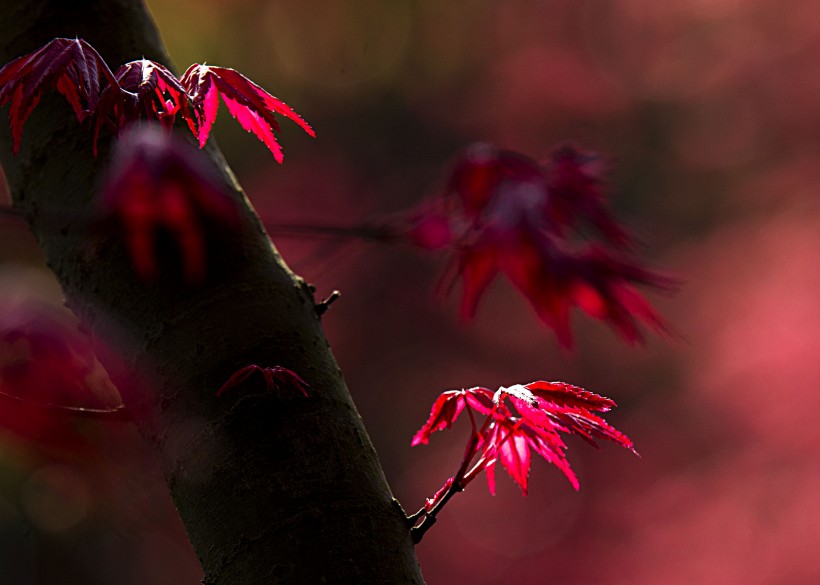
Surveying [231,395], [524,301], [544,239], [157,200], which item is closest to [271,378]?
[231,395]

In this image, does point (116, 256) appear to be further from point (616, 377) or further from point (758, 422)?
point (616, 377)

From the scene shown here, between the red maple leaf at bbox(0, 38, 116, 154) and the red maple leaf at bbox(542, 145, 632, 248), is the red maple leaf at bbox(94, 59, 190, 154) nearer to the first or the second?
the red maple leaf at bbox(0, 38, 116, 154)

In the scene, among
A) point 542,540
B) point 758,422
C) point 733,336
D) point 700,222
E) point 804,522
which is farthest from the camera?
point 700,222

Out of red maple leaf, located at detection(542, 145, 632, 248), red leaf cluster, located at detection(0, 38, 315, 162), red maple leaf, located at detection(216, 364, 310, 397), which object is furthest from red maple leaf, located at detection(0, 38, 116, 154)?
red maple leaf, located at detection(542, 145, 632, 248)

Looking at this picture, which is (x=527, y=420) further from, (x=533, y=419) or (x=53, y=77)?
(x=53, y=77)

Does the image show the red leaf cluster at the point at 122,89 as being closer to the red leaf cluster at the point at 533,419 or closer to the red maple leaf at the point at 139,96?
the red maple leaf at the point at 139,96

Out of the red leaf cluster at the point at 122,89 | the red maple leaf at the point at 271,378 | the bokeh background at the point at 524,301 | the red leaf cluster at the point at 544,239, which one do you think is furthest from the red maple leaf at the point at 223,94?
the bokeh background at the point at 524,301

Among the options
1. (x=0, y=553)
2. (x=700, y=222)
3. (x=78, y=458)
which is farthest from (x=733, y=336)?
(x=0, y=553)
